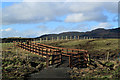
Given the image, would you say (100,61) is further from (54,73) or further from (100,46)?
(100,46)

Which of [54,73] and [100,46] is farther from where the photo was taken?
[100,46]

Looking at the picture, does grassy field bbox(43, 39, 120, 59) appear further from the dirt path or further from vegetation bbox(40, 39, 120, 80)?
the dirt path

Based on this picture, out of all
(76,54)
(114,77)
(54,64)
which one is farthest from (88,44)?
(114,77)

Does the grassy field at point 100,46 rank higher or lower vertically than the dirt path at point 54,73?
higher

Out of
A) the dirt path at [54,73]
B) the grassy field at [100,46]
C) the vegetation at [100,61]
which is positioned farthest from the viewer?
the grassy field at [100,46]

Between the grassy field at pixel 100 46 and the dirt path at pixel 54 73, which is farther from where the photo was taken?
the grassy field at pixel 100 46

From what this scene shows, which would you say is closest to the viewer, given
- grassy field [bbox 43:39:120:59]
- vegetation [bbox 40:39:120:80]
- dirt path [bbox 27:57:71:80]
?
dirt path [bbox 27:57:71:80]

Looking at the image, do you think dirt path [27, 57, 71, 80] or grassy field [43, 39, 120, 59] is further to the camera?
grassy field [43, 39, 120, 59]

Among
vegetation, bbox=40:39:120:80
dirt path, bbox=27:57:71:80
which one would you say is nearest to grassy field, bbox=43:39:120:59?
vegetation, bbox=40:39:120:80

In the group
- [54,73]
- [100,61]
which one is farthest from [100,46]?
[54,73]

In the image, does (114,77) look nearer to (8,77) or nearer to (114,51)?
(8,77)

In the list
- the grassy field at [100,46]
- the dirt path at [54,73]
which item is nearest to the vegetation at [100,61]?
the grassy field at [100,46]

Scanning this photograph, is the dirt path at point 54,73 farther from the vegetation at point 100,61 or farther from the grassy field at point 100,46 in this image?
the grassy field at point 100,46

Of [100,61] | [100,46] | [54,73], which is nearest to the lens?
[54,73]
